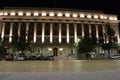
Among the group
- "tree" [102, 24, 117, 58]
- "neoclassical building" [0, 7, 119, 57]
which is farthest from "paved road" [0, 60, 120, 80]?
"neoclassical building" [0, 7, 119, 57]

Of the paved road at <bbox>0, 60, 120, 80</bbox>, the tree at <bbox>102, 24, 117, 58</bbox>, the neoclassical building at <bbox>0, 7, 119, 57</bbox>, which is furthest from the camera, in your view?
the neoclassical building at <bbox>0, 7, 119, 57</bbox>

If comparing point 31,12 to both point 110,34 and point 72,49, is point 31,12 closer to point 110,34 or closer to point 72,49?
point 72,49

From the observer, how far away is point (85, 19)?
97312 mm

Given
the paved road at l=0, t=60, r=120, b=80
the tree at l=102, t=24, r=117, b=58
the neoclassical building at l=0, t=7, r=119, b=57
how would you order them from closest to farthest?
the paved road at l=0, t=60, r=120, b=80, the tree at l=102, t=24, r=117, b=58, the neoclassical building at l=0, t=7, r=119, b=57

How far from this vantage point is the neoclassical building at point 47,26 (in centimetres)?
9431

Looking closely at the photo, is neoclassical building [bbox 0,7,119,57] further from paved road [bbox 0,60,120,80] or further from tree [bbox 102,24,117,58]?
paved road [bbox 0,60,120,80]

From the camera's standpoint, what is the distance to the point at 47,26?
95625 mm

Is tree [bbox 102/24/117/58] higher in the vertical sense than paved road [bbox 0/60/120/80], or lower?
higher

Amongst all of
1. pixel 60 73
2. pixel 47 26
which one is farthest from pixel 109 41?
pixel 60 73

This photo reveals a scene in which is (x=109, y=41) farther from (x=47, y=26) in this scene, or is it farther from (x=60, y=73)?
(x=60, y=73)

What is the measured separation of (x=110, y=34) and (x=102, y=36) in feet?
12.7

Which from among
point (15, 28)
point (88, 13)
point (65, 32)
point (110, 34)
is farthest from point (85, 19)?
point (15, 28)

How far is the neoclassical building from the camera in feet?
309

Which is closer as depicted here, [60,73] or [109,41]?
[60,73]
